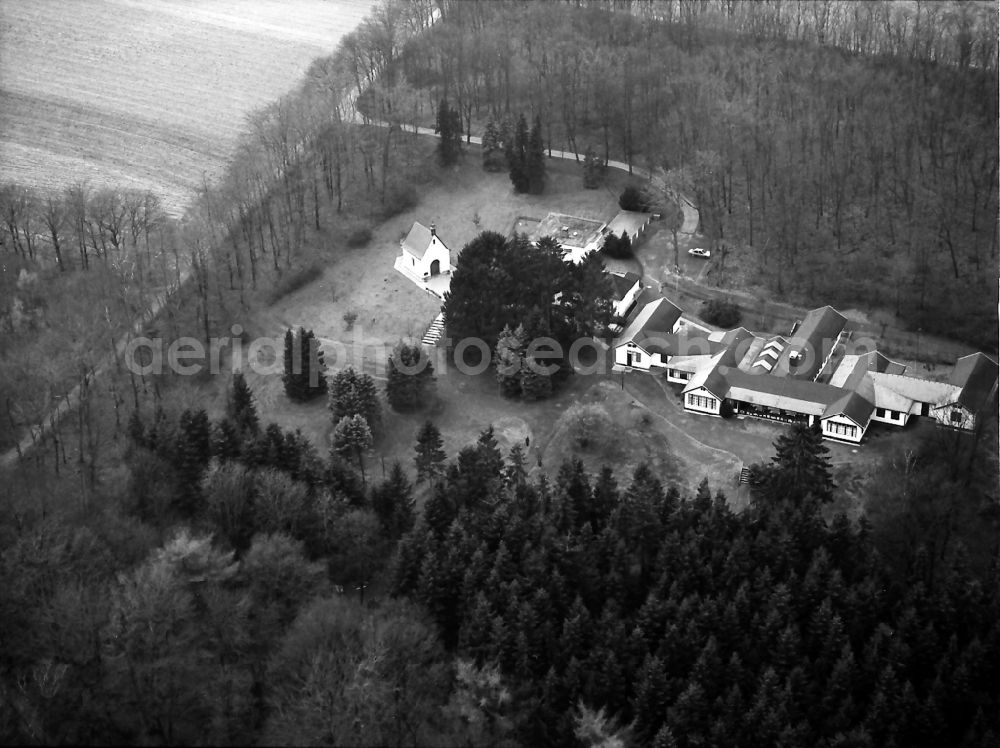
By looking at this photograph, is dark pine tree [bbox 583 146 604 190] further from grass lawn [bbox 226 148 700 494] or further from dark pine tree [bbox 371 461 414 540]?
dark pine tree [bbox 371 461 414 540]

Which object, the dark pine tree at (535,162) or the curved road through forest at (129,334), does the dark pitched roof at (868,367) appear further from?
the dark pine tree at (535,162)

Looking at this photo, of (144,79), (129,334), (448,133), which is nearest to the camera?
(129,334)

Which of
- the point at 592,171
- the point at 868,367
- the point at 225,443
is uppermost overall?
the point at 592,171

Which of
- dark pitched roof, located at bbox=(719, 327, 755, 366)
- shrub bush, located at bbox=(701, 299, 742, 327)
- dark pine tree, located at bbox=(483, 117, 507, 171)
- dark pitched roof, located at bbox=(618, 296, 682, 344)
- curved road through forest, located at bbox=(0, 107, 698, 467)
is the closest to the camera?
curved road through forest, located at bbox=(0, 107, 698, 467)

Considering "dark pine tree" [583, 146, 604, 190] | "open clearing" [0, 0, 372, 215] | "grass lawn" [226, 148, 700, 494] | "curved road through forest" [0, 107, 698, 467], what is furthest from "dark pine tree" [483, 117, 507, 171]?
"open clearing" [0, 0, 372, 215]

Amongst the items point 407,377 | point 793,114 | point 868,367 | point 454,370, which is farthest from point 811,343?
point 793,114

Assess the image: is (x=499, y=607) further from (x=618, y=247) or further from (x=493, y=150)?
(x=493, y=150)

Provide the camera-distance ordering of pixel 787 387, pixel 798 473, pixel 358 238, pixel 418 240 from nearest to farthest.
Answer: pixel 798 473 < pixel 787 387 < pixel 418 240 < pixel 358 238
